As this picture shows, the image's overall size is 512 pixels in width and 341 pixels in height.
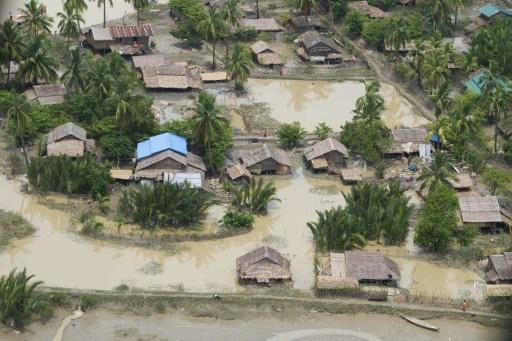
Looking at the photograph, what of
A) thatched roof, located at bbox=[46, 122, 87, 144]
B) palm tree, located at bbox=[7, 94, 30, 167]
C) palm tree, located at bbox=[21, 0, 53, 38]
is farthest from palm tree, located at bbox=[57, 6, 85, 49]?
palm tree, located at bbox=[7, 94, 30, 167]

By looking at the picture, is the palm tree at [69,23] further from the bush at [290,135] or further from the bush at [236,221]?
the bush at [236,221]

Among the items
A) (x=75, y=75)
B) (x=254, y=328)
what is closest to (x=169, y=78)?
(x=75, y=75)

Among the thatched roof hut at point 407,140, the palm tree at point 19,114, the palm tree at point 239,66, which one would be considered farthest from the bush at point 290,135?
the palm tree at point 19,114

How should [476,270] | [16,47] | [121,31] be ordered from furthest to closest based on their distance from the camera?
[121,31] < [16,47] < [476,270]

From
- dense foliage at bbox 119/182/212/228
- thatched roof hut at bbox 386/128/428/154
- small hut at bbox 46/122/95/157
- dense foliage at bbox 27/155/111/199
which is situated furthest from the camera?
thatched roof hut at bbox 386/128/428/154

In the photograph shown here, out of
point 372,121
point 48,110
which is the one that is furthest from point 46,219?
point 372,121

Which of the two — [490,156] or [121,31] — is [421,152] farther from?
[121,31]

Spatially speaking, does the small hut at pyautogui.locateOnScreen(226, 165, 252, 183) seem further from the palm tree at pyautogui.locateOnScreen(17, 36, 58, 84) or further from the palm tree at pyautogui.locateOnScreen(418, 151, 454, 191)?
the palm tree at pyautogui.locateOnScreen(17, 36, 58, 84)
